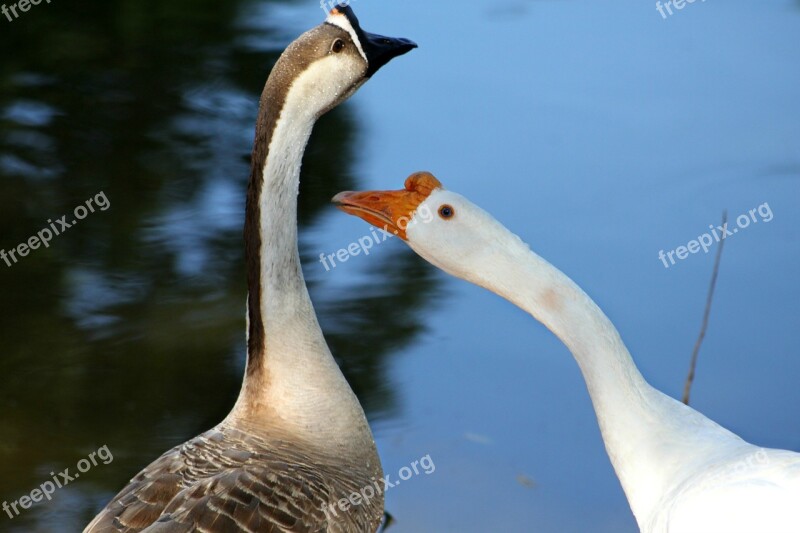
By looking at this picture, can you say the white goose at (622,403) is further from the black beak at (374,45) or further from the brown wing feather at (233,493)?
the brown wing feather at (233,493)

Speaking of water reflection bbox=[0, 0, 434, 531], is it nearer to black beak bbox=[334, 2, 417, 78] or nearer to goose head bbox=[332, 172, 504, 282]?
goose head bbox=[332, 172, 504, 282]

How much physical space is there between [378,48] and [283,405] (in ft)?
3.97

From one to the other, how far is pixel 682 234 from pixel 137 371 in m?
2.82

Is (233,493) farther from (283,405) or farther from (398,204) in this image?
(398,204)

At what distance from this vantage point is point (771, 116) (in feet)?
22.8

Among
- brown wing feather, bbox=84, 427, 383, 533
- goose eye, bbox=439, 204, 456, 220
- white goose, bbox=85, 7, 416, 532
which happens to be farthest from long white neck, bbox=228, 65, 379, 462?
goose eye, bbox=439, 204, 456, 220

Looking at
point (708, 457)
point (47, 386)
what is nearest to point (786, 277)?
point (708, 457)

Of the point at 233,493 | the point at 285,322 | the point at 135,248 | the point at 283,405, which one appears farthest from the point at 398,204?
the point at 135,248

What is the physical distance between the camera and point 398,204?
3.60 metres

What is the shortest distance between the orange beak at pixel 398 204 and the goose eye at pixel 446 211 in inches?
3.2

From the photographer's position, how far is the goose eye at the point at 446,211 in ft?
11.5

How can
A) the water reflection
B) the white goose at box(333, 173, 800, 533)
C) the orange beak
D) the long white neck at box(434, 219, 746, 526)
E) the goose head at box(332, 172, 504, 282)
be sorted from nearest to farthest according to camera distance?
the white goose at box(333, 173, 800, 533) → the long white neck at box(434, 219, 746, 526) → the goose head at box(332, 172, 504, 282) → the orange beak → the water reflection

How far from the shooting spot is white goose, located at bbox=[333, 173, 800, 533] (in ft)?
10.3

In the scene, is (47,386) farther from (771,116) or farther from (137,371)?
(771,116)
